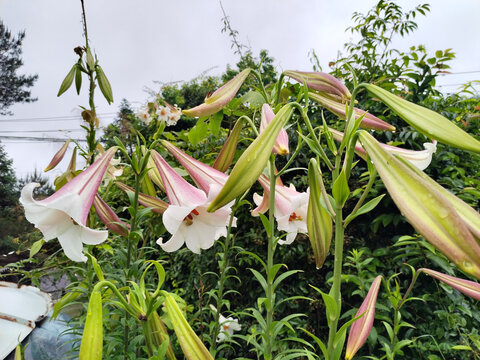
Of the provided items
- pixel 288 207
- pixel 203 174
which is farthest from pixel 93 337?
pixel 288 207

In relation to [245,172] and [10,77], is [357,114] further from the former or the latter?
[10,77]

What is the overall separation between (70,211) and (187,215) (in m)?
0.14

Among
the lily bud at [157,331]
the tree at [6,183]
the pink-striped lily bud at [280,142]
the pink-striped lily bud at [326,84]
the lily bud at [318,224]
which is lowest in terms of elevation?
the tree at [6,183]

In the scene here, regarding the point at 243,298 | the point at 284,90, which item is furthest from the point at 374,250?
the point at 284,90

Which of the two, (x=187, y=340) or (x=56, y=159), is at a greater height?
(x=56, y=159)

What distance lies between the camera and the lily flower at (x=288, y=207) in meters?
0.53

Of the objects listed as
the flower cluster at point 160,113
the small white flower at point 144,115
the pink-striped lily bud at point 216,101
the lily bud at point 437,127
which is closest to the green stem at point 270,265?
the pink-striped lily bud at point 216,101

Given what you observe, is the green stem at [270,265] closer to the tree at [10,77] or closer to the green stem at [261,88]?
the green stem at [261,88]

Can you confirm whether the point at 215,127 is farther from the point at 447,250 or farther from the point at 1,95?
the point at 1,95

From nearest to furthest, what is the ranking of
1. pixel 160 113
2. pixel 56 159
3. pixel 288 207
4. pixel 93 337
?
pixel 93 337, pixel 288 207, pixel 56 159, pixel 160 113

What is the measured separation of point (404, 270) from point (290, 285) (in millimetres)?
491

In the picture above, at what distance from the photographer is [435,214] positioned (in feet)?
0.69

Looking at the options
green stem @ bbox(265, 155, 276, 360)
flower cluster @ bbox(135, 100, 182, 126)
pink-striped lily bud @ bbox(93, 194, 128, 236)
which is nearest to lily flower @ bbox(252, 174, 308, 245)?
green stem @ bbox(265, 155, 276, 360)

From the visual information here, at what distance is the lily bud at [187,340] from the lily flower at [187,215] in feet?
0.27
